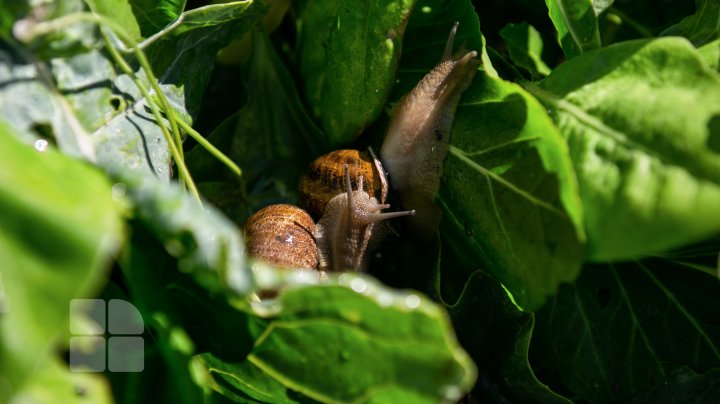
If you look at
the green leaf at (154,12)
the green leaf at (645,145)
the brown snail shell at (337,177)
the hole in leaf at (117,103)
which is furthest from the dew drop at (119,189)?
the green leaf at (645,145)

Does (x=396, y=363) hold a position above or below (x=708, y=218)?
below

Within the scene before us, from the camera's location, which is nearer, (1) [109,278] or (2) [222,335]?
(2) [222,335]

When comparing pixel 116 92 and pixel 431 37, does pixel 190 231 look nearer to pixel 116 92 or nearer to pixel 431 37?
pixel 116 92

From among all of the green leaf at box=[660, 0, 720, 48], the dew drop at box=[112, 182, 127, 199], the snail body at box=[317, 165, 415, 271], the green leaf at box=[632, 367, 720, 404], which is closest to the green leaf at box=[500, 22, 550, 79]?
the green leaf at box=[660, 0, 720, 48]

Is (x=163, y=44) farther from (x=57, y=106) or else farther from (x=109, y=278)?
(x=109, y=278)

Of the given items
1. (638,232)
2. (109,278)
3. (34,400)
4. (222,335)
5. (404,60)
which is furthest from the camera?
(404,60)

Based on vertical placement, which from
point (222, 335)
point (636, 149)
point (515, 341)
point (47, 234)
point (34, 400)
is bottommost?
point (515, 341)

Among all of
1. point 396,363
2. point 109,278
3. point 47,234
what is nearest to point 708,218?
point 396,363
